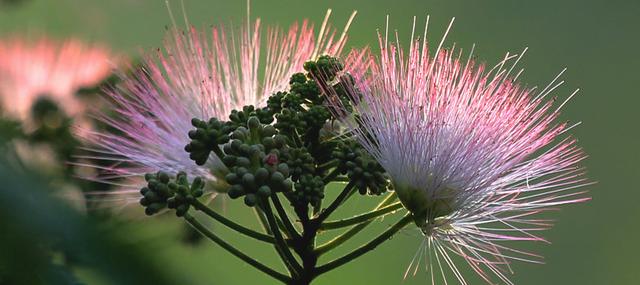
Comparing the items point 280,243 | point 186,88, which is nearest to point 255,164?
point 280,243

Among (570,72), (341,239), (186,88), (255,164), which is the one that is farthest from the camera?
(570,72)

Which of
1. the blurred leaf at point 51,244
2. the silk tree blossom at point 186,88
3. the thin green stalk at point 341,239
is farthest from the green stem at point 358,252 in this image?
the blurred leaf at point 51,244

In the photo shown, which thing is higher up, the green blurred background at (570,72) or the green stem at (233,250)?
the green blurred background at (570,72)

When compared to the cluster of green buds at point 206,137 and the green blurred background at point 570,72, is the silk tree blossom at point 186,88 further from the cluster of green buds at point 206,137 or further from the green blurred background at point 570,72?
the green blurred background at point 570,72

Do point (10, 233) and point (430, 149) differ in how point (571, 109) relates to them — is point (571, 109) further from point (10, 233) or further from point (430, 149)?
point (10, 233)

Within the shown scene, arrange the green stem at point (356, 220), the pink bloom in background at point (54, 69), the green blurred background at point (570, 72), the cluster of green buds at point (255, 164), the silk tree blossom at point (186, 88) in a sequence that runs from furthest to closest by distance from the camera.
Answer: the green blurred background at point (570, 72) < the pink bloom in background at point (54, 69) < the silk tree blossom at point (186, 88) < the green stem at point (356, 220) < the cluster of green buds at point (255, 164)

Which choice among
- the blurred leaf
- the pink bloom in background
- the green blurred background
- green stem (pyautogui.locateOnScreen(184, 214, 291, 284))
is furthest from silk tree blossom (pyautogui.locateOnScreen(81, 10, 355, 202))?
the green blurred background

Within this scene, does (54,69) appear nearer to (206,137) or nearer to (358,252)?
(206,137)
